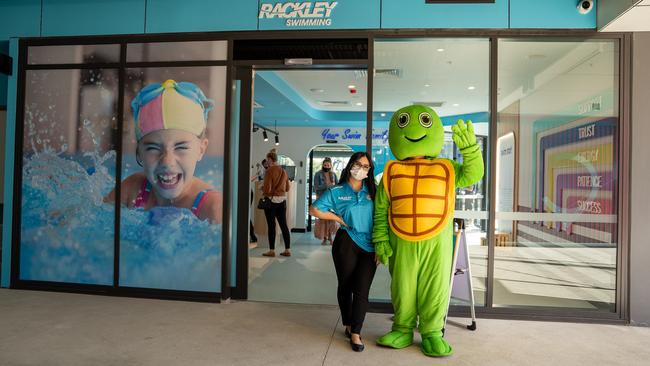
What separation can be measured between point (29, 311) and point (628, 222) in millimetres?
5351

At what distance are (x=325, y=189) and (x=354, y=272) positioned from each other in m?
5.68

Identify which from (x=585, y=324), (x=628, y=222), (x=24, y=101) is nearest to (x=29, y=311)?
(x=24, y=101)

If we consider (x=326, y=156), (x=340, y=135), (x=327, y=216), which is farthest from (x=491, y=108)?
(x=326, y=156)

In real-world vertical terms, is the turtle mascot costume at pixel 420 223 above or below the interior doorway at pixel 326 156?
below

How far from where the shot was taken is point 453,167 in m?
3.61

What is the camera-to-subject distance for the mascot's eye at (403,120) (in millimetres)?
3605

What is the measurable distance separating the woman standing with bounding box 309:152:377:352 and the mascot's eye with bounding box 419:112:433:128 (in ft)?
1.61

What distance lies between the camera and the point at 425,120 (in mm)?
3586

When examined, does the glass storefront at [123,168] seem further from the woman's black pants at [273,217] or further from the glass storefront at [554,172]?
the woman's black pants at [273,217]

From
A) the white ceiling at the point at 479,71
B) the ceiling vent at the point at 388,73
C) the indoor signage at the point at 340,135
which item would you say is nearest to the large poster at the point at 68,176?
the ceiling vent at the point at 388,73

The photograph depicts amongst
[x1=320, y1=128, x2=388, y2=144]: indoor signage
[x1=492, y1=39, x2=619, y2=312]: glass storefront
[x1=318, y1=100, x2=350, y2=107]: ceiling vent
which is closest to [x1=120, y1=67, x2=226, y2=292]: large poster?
[x1=492, y1=39, x2=619, y2=312]: glass storefront

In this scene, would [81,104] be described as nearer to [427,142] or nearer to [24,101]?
[24,101]

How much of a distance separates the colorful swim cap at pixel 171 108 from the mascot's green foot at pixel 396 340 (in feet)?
8.50

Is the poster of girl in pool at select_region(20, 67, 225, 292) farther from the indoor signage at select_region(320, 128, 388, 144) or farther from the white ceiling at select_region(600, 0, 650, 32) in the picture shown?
the indoor signage at select_region(320, 128, 388, 144)
